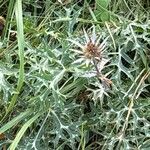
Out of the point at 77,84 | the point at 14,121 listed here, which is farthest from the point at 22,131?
the point at 77,84

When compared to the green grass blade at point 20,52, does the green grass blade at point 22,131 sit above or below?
below

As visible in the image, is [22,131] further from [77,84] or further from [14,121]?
[77,84]

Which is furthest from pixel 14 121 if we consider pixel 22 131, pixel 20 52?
pixel 20 52

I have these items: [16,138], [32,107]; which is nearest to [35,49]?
[32,107]

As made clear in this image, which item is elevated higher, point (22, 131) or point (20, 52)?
point (20, 52)

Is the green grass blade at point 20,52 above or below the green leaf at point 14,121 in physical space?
above

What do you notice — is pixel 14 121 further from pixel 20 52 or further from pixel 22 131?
pixel 20 52

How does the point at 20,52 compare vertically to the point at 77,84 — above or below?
above

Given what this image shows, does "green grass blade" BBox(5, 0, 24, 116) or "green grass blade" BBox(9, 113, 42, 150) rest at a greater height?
"green grass blade" BBox(5, 0, 24, 116)
